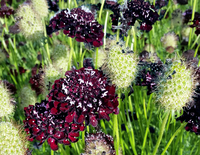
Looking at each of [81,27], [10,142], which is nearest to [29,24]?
[81,27]

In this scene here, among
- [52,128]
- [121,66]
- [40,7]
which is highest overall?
[40,7]

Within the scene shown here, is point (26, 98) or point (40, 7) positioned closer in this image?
point (26, 98)

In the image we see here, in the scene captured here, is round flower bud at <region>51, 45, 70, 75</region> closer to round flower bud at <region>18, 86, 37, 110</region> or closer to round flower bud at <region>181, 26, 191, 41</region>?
round flower bud at <region>18, 86, 37, 110</region>

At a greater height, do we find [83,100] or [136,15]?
[136,15]

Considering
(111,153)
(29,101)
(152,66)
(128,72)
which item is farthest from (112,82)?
(29,101)

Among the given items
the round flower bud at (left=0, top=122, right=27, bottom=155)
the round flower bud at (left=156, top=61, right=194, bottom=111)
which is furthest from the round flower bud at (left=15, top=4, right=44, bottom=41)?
the round flower bud at (left=156, top=61, right=194, bottom=111)

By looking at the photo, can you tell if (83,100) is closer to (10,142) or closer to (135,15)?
(10,142)
